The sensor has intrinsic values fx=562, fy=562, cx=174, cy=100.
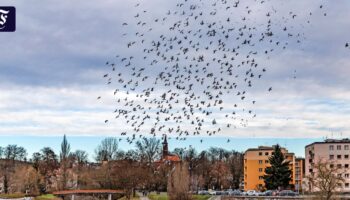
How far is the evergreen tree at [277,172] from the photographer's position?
84.4m

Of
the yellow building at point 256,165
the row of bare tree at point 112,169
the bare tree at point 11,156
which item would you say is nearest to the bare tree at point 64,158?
the row of bare tree at point 112,169

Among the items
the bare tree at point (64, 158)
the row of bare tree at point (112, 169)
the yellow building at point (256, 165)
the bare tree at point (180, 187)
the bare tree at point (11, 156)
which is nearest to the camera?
the bare tree at point (180, 187)

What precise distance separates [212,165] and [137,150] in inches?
589

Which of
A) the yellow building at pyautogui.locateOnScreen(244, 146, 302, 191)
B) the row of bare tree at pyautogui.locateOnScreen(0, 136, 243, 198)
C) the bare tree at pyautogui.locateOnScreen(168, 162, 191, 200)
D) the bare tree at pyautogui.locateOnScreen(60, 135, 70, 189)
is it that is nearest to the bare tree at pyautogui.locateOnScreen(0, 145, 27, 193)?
the row of bare tree at pyautogui.locateOnScreen(0, 136, 243, 198)

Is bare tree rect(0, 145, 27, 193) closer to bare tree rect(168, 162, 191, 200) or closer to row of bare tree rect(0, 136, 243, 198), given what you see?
row of bare tree rect(0, 136, 243, 198)

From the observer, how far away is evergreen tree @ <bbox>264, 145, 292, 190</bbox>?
277 ft

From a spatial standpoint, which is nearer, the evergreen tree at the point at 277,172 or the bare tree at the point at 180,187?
the bare tree at the point at 180,187

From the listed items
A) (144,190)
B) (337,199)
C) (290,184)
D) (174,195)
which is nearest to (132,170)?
(144,190)

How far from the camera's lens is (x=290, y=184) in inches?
3597

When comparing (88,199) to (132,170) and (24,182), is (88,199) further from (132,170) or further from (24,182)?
(24,182)

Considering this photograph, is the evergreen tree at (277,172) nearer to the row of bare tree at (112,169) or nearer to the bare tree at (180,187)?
the row of bare tree at (112,169)

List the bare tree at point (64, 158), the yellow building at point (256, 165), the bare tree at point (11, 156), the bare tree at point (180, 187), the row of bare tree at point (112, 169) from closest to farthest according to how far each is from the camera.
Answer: the bare tree at point (180, 187)
the row of bare tree at point (112, 169)
the bare tree at point (64, 158)
the yellow building at point (256, 165)
the bare tree at point (11, 156)

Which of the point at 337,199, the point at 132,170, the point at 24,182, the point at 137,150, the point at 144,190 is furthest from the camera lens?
the point at 137,150

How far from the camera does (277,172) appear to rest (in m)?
85.4
